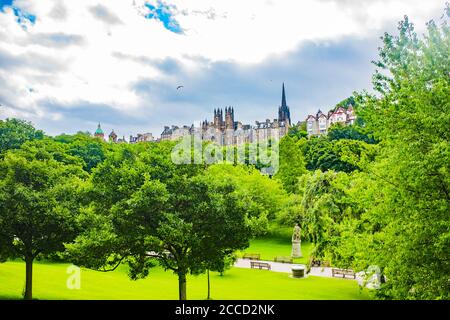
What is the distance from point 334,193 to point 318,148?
53.7m

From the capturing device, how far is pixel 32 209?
19859 millimetres

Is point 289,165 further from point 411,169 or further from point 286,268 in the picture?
point 411,169

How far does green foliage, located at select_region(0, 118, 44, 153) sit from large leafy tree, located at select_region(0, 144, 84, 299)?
→ 42.5 meters

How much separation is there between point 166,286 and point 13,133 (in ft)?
158

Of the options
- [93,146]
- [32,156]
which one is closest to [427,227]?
[32,156]

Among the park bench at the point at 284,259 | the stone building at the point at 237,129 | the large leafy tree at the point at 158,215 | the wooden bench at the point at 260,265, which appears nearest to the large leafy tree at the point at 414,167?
the large leafy tree at the point at 158,215

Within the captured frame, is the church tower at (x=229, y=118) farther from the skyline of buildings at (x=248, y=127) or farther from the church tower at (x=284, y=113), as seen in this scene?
the church tower at (x=284, y=113)

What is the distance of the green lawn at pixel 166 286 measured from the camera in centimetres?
2233

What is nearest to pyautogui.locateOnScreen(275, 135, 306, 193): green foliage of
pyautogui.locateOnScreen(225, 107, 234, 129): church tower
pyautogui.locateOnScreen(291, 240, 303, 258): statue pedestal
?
pyautogui.locateOnScreen(291, 240, 303, 258): statue pedestal

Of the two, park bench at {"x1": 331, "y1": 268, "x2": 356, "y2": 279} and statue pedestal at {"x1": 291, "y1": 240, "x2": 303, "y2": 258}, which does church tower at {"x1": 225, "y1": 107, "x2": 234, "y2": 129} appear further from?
park bench at {"x1": 331, "y1": 268, "x2": 356, "y2": 279}

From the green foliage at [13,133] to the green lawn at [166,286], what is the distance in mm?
36143

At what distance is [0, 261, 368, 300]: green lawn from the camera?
22.3 m

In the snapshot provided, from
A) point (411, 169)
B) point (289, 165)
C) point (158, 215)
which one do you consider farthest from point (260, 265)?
point (289, 165)

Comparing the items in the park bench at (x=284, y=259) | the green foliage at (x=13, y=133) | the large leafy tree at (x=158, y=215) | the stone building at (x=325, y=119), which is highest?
the stone building at (x=325, y=119)
